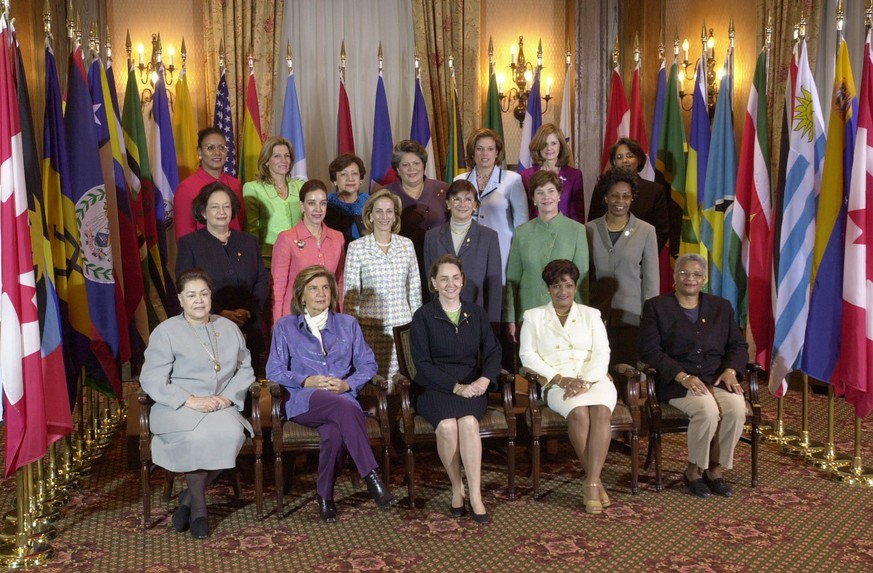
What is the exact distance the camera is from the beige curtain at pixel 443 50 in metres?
8.38

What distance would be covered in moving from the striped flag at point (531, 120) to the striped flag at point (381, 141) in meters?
1.15

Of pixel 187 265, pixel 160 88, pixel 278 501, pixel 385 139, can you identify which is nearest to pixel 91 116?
pixel 187 265

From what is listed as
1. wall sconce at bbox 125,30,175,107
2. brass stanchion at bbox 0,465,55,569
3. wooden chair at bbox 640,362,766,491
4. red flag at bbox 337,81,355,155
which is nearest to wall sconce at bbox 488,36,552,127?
red flag at bbox 337,81,355,155

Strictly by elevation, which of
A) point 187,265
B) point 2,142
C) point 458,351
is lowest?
point 458,351

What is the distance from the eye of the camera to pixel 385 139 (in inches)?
307

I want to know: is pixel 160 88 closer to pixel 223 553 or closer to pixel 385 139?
pixel 385 139

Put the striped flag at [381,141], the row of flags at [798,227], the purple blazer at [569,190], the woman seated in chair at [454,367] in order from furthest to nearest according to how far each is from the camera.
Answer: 1. the striped flag at [381,141]
2. the purple blazer at [569,190]
3. the row of flags at [798,227]
4. the woman seated in chair at [454,367]

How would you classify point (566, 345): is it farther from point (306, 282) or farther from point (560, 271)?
point (306, 282)

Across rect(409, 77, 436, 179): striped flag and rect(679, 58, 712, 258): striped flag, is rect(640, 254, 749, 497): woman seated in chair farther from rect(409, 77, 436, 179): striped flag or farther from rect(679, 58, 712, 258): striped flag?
rect(409, 77, 436, 179): striped flag

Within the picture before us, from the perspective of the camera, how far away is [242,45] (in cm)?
807

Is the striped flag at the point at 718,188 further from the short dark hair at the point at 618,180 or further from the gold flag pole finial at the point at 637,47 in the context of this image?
the gold flag pole finial at the point at 637,47

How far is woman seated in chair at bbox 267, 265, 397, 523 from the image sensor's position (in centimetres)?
454

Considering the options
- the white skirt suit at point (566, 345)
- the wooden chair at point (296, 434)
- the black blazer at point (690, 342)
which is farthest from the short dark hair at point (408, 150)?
the black blazer at point (690, 342)

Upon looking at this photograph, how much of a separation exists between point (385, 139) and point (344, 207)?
204 centimetres
